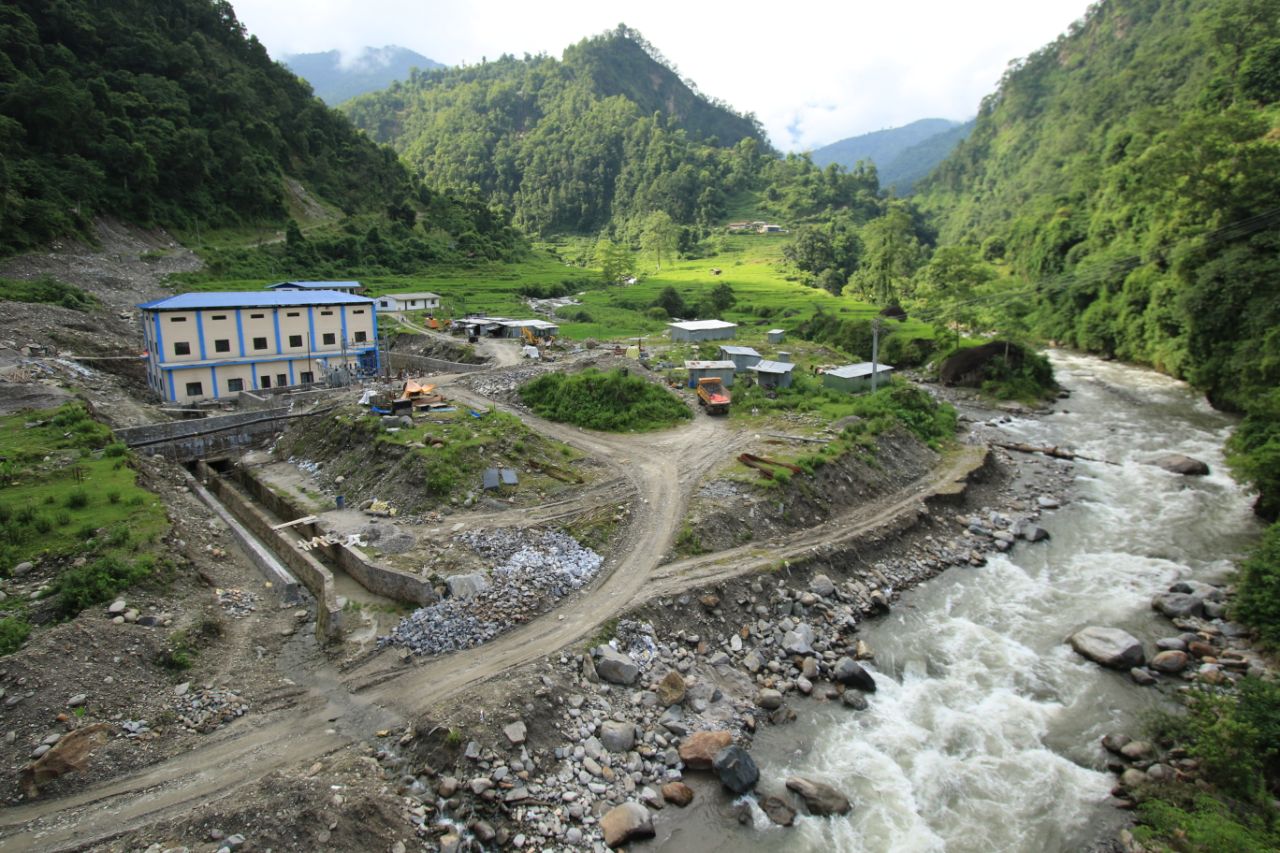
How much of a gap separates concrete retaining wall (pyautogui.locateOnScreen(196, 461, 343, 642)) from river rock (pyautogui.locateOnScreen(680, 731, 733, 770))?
9.32m

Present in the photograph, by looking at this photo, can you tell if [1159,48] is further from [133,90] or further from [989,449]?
[133,90]

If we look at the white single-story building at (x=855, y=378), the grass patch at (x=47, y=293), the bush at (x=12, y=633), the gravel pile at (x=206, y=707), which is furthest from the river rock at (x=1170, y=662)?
the grass patch at (x=47, y=293)

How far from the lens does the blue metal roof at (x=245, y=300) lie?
113 ft

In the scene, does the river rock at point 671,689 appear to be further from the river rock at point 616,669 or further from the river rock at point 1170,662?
the river rock at point 1170,662

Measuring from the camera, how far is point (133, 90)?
226 ft

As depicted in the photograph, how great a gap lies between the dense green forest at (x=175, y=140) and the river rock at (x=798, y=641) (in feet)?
191

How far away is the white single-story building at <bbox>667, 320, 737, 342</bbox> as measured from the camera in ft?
167

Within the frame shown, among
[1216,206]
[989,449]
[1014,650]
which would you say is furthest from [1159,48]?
[1014,650]

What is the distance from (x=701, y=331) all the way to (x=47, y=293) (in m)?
42.3

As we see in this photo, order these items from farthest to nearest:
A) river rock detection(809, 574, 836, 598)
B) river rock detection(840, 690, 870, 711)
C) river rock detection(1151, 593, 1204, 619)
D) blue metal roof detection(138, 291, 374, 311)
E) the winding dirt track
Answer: blue metal roof detection(138, 291, 374, 311) → river rock detection(809, 574, 836, 598) → river rock detection(1151, 593, 1204, 619) → river rock detection(840, 690, 870, 711) → the winding dirt track

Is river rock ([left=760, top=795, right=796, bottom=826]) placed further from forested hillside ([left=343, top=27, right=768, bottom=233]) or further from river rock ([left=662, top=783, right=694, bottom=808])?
forested hillside ([left=343, top=27, right=768, bottom=233])

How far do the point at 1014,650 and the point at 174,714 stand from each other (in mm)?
20828

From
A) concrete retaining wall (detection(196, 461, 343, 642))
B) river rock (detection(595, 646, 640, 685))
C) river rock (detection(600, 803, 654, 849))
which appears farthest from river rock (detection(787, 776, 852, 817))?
concrete retaining wall (detection(196, 461, 343, 642))

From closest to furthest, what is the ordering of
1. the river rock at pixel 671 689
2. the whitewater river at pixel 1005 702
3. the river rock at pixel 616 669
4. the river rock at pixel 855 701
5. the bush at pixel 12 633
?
the whitewater river at pixel 1005 702 < the bush at pixel 12 633 < the river rock at pixel 671 689 < the river rock at pixel 616 669 < the river rock at pixel 855 701
